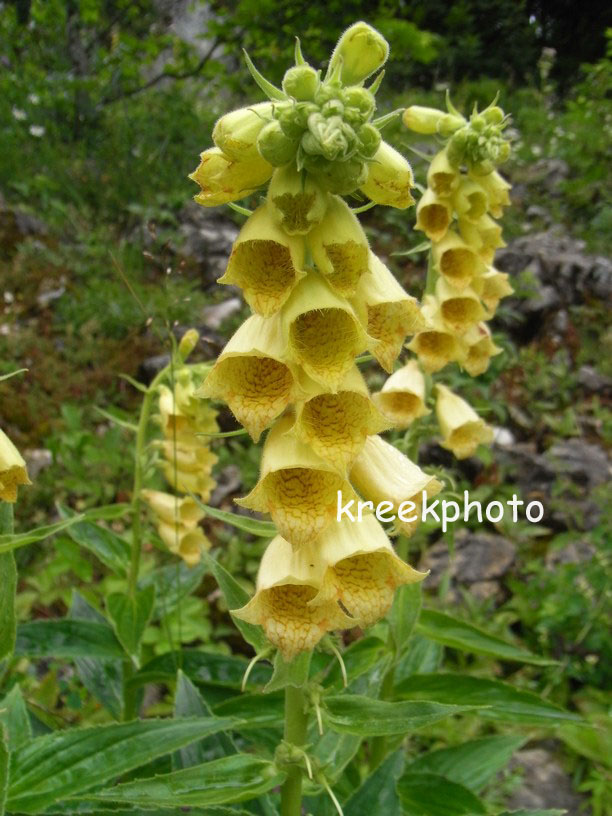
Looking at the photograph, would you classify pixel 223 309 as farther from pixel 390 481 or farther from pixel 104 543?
pixel 390 481

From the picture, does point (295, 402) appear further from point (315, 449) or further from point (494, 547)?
point (494, 547)

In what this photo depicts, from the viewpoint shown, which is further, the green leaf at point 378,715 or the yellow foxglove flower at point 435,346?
the yellow foxglove flower at point 435,346

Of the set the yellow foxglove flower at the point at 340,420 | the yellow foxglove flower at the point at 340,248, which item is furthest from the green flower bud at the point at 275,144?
the yellow foxglove flower at the point at 340,420

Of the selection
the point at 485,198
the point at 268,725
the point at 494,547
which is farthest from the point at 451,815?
the point at 494,547

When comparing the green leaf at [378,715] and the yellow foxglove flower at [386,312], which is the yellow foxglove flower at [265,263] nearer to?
the yellow foxglove flower at [386,312]

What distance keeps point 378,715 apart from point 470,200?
4.86 feet

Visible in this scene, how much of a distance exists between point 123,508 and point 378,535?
1209mm

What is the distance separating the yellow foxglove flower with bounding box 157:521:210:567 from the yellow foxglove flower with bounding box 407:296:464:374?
988mm

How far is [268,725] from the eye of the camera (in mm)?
1664

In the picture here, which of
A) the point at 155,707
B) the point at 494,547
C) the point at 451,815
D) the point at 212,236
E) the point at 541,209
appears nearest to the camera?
the point at 451,815

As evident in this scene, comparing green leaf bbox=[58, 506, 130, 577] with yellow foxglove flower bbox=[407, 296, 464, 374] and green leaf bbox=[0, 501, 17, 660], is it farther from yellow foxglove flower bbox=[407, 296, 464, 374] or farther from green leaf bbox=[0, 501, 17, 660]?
yellow foxglove flower bbox=[407, 296, 464, 374]

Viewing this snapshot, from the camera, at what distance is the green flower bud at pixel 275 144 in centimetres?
111

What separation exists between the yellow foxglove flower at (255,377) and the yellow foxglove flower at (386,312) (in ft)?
0.52

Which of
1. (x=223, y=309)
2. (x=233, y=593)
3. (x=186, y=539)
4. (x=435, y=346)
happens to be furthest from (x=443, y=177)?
(x=223, y=309)
